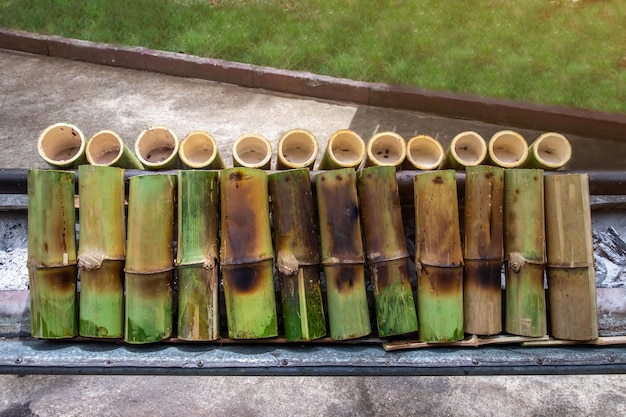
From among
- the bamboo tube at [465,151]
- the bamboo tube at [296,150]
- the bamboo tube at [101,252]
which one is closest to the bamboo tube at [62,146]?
the bamboo tube at [101,252]

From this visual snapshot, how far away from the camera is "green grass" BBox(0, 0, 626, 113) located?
5281 millimetres

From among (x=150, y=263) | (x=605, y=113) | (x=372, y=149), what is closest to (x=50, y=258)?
(x=150, y=263)

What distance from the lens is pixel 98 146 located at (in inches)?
98.3

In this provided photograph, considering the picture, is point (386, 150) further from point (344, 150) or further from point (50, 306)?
point (50, 306)

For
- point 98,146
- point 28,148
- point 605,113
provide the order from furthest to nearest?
point 605,113 → point 28,148 → point 98,146

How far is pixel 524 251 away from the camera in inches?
95.0

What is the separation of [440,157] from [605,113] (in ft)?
10.7

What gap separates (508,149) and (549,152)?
19cm

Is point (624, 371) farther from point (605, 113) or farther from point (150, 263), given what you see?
point (605, 113)

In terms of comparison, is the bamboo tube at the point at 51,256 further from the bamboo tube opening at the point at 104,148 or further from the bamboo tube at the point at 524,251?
the bamboo tube at the point at 524,251

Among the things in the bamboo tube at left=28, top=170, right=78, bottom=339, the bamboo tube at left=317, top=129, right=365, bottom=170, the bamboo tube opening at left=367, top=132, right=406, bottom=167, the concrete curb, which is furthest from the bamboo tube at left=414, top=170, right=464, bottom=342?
the concrete curb

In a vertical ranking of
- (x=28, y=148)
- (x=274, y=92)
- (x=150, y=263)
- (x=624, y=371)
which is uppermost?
(x=274, y=92)

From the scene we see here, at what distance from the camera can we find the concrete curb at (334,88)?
4.97m

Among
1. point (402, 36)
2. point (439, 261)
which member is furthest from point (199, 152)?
point (402, 36)
